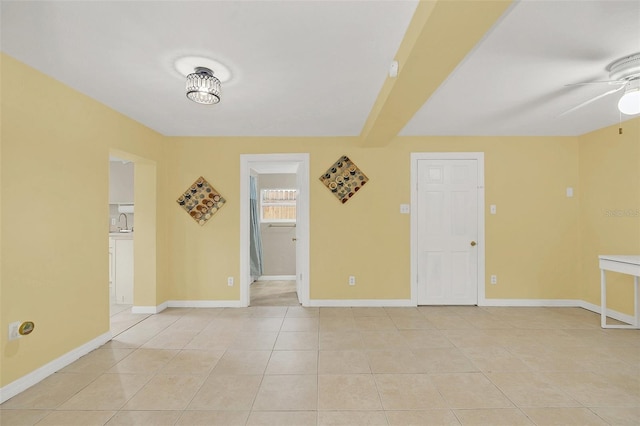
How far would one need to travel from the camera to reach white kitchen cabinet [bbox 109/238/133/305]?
4234mm

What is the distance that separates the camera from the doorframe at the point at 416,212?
4117mm

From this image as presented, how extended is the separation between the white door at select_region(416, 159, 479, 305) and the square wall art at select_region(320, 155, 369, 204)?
843 millimetres

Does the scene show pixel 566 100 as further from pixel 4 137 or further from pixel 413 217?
pixel 4 137

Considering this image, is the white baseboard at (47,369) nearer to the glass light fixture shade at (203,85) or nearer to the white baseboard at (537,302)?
the glass light fixture shade at (203,85)

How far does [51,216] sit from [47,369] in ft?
3.90

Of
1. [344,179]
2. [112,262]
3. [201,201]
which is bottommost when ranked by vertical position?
[112,262]

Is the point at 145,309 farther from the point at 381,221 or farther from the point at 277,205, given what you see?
the point at 381,221

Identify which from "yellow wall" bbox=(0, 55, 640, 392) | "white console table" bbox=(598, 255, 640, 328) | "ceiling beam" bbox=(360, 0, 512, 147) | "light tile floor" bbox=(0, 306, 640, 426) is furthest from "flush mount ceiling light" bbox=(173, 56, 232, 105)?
"white console table" bbox=(598, 255, 640, 328)

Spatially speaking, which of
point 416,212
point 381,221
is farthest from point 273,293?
point 416,212

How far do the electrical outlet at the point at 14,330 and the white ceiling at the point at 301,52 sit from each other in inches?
72.8

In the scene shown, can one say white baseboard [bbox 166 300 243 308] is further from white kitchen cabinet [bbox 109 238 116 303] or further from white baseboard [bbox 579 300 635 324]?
white baseboard [bbox 579 300 635 324]

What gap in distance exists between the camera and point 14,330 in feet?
6.86

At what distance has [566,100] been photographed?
9.40 feet

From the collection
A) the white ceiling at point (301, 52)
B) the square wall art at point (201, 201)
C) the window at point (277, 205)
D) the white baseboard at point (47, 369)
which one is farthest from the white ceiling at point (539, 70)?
the white baseboard at point (47, 369)
